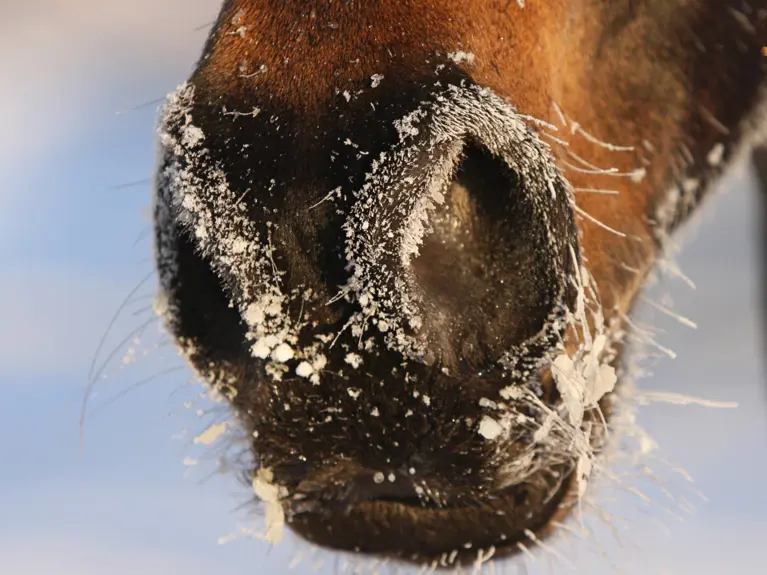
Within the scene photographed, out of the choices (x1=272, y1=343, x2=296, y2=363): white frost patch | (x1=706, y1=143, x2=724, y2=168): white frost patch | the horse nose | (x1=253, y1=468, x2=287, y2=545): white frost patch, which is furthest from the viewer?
(x1=706, y1=143, x2=724, y2=168): white frost patch

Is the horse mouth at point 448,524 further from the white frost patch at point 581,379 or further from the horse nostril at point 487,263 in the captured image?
the horse nostril at point 487,263

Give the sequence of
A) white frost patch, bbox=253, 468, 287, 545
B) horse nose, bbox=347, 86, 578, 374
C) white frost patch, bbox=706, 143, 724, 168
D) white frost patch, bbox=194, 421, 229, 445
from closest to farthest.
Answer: horse nose, bbox=347, 86, 578, 374
white frost patch, bbox=253, 468, 287, 545
white frost patch, bbox=194, 421, 229, 445
white frost patch, bbox=706, 143, 724, 168

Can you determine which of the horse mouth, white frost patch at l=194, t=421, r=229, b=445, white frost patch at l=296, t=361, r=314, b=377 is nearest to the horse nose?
white frost patch at l=296, t=361, r=314, b=377

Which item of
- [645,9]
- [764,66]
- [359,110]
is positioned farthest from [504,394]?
[764,66]

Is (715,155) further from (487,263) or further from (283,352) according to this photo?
(283,352)

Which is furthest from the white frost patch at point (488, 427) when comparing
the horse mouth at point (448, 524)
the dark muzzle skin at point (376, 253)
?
the horse mouth at point (448, 524)

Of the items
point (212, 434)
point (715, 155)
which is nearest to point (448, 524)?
point (212, 434)

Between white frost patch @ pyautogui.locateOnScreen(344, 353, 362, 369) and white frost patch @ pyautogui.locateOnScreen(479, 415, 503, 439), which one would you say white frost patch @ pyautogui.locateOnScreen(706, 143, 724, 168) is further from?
white frost patch @ pyautogui.locateOnScreen(344, 353, 362, 369)
